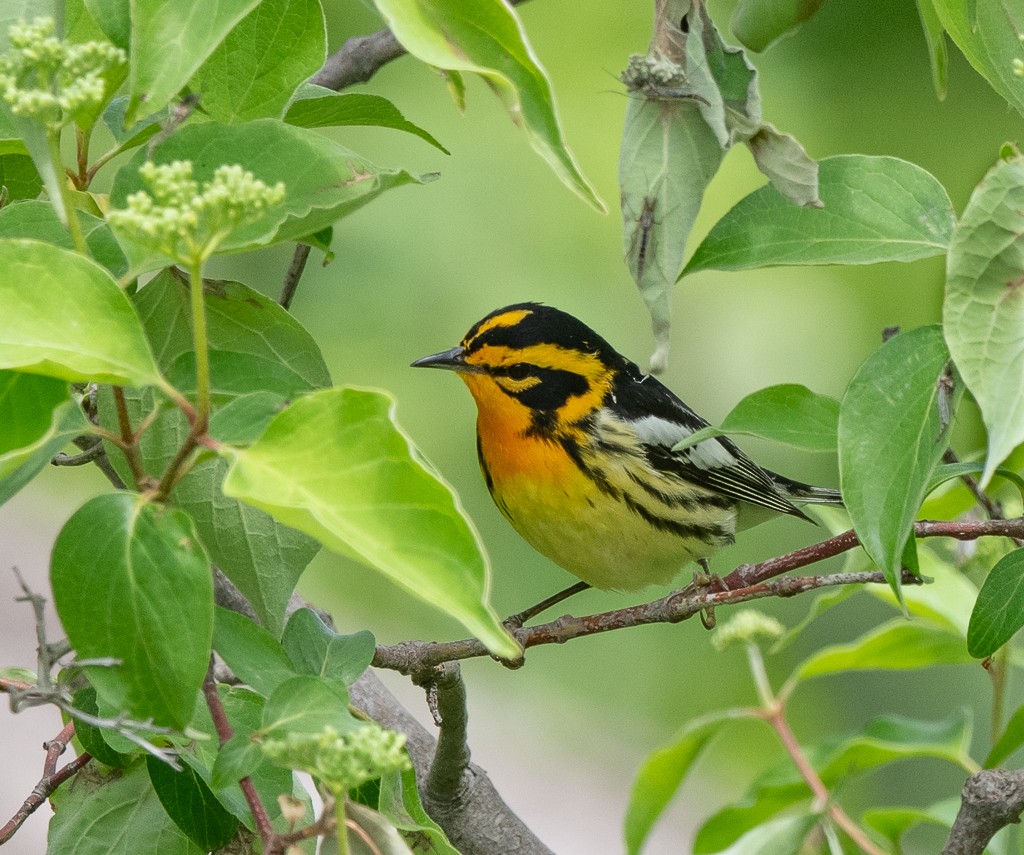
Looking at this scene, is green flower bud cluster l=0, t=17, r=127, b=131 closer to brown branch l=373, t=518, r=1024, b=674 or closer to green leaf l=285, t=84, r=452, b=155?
green leaf l=285, t=84, r=452, b=155

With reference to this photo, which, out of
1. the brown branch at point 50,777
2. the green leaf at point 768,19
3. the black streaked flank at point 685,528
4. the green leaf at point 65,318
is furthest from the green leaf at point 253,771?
the black streaked flank at point 685,528

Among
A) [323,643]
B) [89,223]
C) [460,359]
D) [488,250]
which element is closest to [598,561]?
[460,359]

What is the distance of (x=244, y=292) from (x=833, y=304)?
2807mm

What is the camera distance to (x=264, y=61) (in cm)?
122

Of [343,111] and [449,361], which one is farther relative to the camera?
[449,361]

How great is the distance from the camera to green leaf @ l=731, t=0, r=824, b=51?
4.45 ft

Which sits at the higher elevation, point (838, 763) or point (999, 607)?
point (999, 607)

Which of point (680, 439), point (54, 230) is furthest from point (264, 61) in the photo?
point (680, 439)

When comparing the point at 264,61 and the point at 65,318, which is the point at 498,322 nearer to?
the point at 264,61

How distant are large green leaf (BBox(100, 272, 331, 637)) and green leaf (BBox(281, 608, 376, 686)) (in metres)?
0.02

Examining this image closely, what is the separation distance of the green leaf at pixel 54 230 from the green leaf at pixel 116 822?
569 millimetres

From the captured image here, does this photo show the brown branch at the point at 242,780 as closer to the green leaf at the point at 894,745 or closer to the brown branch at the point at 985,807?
the brown branch at the point at 985,807

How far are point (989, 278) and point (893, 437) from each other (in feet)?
0.57

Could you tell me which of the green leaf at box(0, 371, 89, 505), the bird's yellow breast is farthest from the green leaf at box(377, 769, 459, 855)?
the bird's yellow breast
